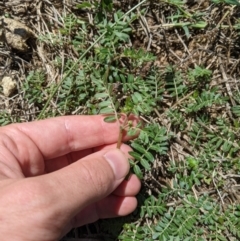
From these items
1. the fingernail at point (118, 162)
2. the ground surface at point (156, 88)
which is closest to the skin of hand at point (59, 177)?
the fingernail at point (118, 162)

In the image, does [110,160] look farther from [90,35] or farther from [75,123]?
[90,35]

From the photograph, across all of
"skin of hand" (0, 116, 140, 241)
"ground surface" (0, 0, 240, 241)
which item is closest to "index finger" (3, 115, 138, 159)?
"skin of hand" (0, 116, 140, 241)

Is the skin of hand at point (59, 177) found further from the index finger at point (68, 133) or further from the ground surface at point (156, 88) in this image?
the ground surface at point (156, 88)

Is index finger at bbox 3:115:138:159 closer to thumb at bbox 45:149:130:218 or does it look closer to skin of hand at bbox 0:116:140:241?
skin of hand at bbox 0:116:140:241

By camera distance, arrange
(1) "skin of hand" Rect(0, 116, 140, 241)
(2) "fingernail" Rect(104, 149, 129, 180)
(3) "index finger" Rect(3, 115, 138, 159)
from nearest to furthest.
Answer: (1) "skin of hand" Rect(0, 116, 140, 241) < (2) "fingernail" Rect(104, 149, 129, 180) < (3) "index finger" Rect(3, 115, 138, 159)

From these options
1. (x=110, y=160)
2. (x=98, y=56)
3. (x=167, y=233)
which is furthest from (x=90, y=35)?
(x=167, y=233)

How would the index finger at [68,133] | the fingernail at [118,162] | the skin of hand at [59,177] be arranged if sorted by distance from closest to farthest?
the skin of hand at [59,177]
the fingernail at [118,162]
the index finger at [68,133]

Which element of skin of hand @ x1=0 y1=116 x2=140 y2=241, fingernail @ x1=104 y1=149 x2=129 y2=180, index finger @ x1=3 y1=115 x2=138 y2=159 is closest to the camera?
skin of hand @ x1=0 y1=116 x2=140 y2=241
